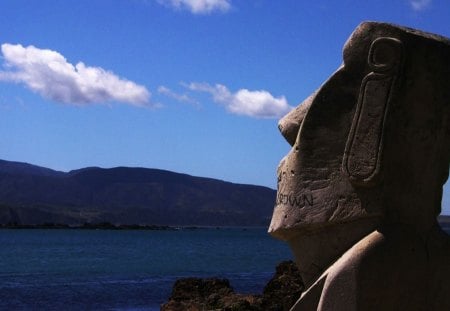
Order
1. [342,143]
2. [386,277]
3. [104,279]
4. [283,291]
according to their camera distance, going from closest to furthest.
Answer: [386,277], [342,143], [283,291], [104,279]

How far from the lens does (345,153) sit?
18.2 ft

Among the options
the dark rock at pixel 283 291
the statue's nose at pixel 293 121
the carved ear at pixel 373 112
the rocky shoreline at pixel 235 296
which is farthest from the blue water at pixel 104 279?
the carved ear at pixel 373 112

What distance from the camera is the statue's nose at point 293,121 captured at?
19.1 feet

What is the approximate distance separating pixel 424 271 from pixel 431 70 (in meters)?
1.28

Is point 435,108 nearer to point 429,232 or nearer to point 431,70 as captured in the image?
point 431,70

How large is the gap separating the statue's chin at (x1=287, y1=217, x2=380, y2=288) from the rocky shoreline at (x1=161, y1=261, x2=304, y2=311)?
12.3 meters

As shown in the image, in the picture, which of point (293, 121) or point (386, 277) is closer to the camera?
point (386, 277)

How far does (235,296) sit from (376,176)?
14.9 meters

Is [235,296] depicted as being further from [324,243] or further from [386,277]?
[386,277]

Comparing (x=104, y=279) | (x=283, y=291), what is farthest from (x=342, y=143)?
(x=104, y=279)

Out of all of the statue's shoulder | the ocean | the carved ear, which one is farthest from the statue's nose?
the ocean

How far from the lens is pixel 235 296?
20.0m

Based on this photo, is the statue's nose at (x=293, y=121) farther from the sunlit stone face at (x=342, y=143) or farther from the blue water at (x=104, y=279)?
the blue water at (x=104, y=279)

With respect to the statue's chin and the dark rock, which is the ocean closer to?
the dark rock
